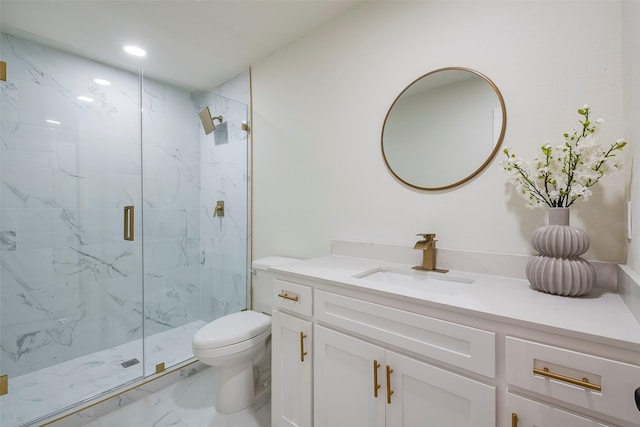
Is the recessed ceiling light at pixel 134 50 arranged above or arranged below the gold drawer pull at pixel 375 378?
above

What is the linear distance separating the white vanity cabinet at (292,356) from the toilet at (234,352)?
1.07 feet

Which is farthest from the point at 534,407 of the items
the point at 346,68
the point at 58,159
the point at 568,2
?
the point at 58,159

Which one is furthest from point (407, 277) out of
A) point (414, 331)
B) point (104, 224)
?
point (104, 224)

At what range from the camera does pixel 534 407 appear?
0.71 metres

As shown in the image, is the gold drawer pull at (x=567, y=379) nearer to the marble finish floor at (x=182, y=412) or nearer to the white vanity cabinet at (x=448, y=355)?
the white vanity cabinet at (x=448, y=355)

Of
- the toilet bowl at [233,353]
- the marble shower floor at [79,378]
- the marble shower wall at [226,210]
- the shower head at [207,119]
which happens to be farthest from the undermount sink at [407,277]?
the shower head at [207,119]

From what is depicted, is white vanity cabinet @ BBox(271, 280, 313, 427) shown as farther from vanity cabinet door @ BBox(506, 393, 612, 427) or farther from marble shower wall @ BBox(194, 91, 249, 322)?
marble shower wall @ BBox(194, 91, 249, 322)

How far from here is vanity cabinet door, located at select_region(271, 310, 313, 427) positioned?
4.05 ft

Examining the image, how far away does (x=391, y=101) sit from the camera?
5.08ft

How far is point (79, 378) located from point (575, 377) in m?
2.72

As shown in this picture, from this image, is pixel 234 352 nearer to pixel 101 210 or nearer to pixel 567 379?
pixel 567 379

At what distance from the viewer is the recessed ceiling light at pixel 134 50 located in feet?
6.98

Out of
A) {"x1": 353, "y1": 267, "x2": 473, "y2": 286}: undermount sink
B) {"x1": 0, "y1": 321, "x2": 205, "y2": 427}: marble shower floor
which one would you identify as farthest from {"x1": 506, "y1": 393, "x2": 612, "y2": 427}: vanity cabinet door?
{"x1": 0, "y1": 321, "x2": 205, "y2": 427}: marble shower floor

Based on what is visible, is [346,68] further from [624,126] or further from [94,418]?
[94,418]
